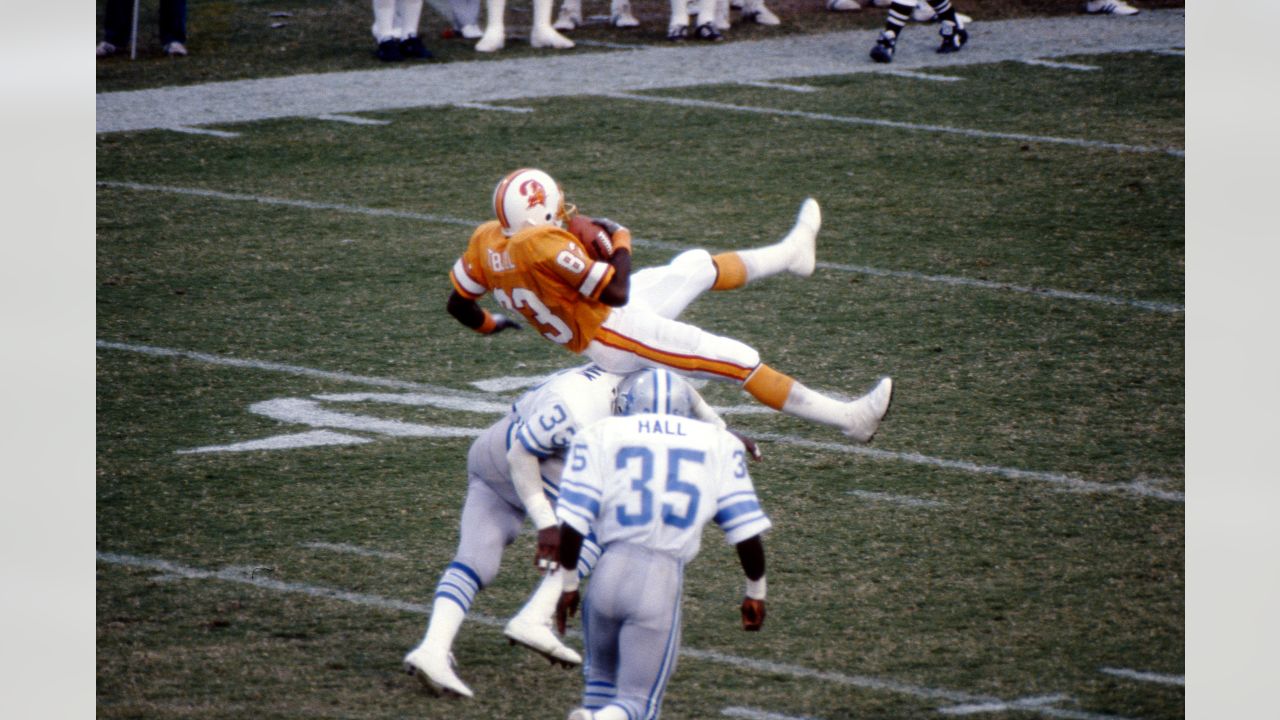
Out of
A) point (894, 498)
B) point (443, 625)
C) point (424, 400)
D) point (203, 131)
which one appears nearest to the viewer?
point (443, 625)

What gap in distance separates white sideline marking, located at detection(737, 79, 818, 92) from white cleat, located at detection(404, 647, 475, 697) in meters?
7.70

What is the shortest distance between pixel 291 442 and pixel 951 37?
736 centimetres

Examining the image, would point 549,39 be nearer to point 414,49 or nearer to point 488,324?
point 414,49

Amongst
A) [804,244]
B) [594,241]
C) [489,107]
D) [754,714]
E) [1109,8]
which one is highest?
[1109,8]

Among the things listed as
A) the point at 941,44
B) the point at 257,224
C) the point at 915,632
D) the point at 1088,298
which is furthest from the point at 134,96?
the point at 915,632

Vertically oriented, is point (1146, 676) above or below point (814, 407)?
below

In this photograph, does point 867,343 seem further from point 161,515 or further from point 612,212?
point 161,515

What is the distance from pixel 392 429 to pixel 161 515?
1108mm

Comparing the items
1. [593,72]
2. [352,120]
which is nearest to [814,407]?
[352,120]

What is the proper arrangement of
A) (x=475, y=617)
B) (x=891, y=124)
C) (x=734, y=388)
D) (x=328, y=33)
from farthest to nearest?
1. (x=328, y=33)
2. (x=891, y=124)
3. (x=734, y=388)
4. (x=475, y=617)

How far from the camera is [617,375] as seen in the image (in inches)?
210

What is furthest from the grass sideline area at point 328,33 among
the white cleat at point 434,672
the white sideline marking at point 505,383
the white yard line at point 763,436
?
the white cleat at point 434,672

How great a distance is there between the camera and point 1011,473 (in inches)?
248

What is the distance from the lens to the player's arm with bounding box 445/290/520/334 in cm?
586
